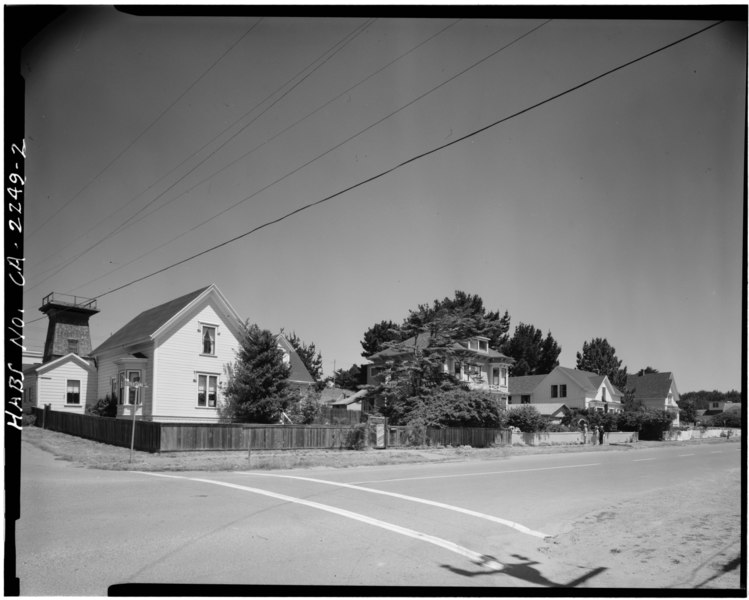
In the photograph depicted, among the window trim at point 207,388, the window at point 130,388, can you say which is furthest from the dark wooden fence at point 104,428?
the window trim at point 207,388

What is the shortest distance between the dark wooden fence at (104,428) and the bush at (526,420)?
24.0 metres

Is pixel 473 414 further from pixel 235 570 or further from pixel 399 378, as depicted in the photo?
pixel 235 570

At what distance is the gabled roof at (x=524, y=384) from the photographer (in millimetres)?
44969

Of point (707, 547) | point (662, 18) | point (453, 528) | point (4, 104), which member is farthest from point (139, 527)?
point (662, 18)

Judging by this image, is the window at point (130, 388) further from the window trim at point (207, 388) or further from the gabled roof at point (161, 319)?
the window trim at point (207, 388)

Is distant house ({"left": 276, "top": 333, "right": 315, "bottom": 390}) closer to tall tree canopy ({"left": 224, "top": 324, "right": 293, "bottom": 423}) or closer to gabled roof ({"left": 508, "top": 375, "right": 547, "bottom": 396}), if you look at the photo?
tall tree canopy ({"left": 224, "top": 324, "right": 293, "bottom": 423})

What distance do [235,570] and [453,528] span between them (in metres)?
4.14

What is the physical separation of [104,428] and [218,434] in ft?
18.8

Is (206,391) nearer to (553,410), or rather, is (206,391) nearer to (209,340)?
(209,340)

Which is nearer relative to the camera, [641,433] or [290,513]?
[290,513]

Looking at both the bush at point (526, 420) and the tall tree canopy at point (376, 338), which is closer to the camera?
the bush at point (526, 420)

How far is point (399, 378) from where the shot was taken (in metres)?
34.7

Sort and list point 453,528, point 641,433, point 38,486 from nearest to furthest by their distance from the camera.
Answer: point 453,528 < point 38,486 < point 641,433

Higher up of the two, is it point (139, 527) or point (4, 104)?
point (4, 104)
